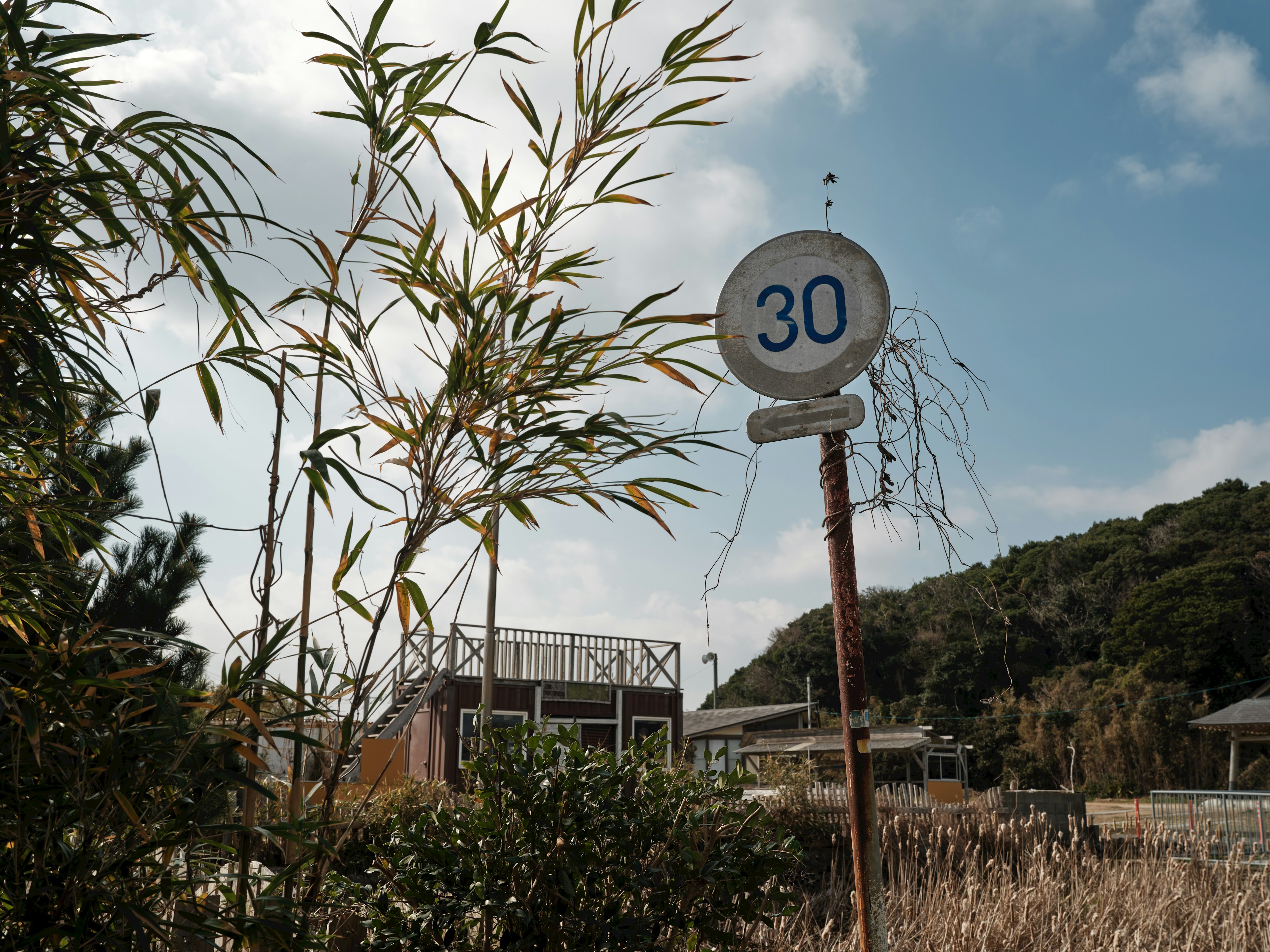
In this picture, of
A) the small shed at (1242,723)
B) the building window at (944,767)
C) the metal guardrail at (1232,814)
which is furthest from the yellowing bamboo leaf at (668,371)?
the building window at (944,767)

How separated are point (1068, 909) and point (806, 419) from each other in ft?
9.69

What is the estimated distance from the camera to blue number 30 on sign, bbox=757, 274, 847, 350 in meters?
2.70

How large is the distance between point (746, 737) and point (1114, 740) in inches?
473

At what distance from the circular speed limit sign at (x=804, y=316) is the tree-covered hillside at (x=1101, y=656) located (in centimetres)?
2303

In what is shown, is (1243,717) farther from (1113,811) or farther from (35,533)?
(35,533)

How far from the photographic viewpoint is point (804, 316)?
2732 millimetres

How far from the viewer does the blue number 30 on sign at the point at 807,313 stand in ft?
8.85

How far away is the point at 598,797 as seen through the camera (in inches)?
96.5

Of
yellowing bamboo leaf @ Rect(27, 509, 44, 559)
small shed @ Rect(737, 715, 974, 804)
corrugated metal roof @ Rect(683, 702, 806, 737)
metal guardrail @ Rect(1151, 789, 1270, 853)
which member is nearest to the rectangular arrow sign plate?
yellowing bamboo leaf @ Rect(27, 509, 44, 559)

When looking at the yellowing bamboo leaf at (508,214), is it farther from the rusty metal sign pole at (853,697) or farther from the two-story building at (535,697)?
the two-story building at (535,697)

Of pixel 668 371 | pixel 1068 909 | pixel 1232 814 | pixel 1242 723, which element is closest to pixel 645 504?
pixel 668 371

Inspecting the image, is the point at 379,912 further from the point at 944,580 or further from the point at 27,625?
the point at 944,580

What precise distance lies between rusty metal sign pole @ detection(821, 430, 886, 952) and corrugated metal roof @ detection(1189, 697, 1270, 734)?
1761 centimetres

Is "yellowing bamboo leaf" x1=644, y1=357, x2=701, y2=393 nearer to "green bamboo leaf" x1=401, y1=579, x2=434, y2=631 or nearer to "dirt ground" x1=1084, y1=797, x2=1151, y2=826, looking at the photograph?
"green bamboo leaf" x1=401, y1=579, x2=434, y2=631
